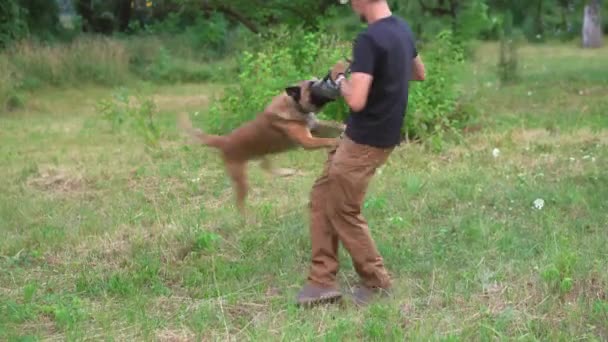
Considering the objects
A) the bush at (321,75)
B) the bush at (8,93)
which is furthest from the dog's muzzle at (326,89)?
the bush at (8,93)

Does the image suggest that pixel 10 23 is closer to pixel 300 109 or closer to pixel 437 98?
pixel 437 98

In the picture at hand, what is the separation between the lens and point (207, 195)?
698cm

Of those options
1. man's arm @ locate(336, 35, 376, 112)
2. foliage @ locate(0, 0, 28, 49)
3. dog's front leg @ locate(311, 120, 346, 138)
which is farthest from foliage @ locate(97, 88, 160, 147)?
foliage @ locate(0, 0, 28, 49)

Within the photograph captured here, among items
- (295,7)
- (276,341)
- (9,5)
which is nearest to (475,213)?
(276,341)

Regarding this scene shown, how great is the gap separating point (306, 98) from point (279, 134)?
0.97 feet

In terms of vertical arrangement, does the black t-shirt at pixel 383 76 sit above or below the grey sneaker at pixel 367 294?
above

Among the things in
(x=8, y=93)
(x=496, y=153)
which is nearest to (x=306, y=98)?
(x=496, y=153)

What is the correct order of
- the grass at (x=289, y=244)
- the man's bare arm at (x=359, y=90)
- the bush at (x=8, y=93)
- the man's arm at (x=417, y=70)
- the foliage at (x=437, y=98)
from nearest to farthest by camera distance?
the man's bare arm at (x=359, y=90) → the grass at (x=289, y=244) → the man's arm at (x=417, y=70) → the foliage at (x=437, y=98) → the bush at (x=8, y=93)

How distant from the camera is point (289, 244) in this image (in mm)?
5461

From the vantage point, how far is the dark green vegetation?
424cm

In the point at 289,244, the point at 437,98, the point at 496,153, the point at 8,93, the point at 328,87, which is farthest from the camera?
the point at 8,93

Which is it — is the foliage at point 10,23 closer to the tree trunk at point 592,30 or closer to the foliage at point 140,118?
the foliage at point 140,118

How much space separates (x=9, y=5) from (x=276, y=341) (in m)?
15.8

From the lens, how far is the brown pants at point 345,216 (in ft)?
14.1
